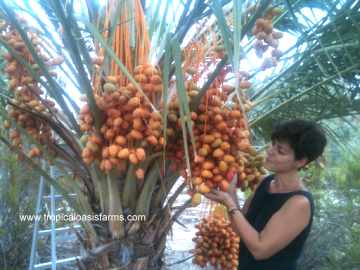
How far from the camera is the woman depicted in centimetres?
157

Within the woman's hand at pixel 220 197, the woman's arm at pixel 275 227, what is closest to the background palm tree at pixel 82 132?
the woman's hand at pixel 220 197

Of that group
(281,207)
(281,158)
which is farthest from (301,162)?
(281,207)

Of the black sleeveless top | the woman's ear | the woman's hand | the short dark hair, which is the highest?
the short dark hair

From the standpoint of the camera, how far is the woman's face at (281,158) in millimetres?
1679

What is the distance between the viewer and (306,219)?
1.60 meters

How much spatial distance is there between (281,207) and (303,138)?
285 millimetres

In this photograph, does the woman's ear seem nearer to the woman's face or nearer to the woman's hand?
the woman's face

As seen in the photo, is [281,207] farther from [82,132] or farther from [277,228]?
[82,132]

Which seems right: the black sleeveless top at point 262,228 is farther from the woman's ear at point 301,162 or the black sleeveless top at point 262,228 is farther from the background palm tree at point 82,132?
the background palm tree at point 82,132

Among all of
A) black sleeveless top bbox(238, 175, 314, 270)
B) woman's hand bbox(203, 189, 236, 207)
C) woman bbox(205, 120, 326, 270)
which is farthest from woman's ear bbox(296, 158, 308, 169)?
woman's hand bbox(203, 189, 236, 207)

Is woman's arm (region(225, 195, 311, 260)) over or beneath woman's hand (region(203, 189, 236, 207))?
beneath

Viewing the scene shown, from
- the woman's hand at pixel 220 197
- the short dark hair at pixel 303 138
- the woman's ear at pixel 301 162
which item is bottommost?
the woman's hand at pixel 220 197

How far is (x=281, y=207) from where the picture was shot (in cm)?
164

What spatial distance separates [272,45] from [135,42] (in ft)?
1.59
